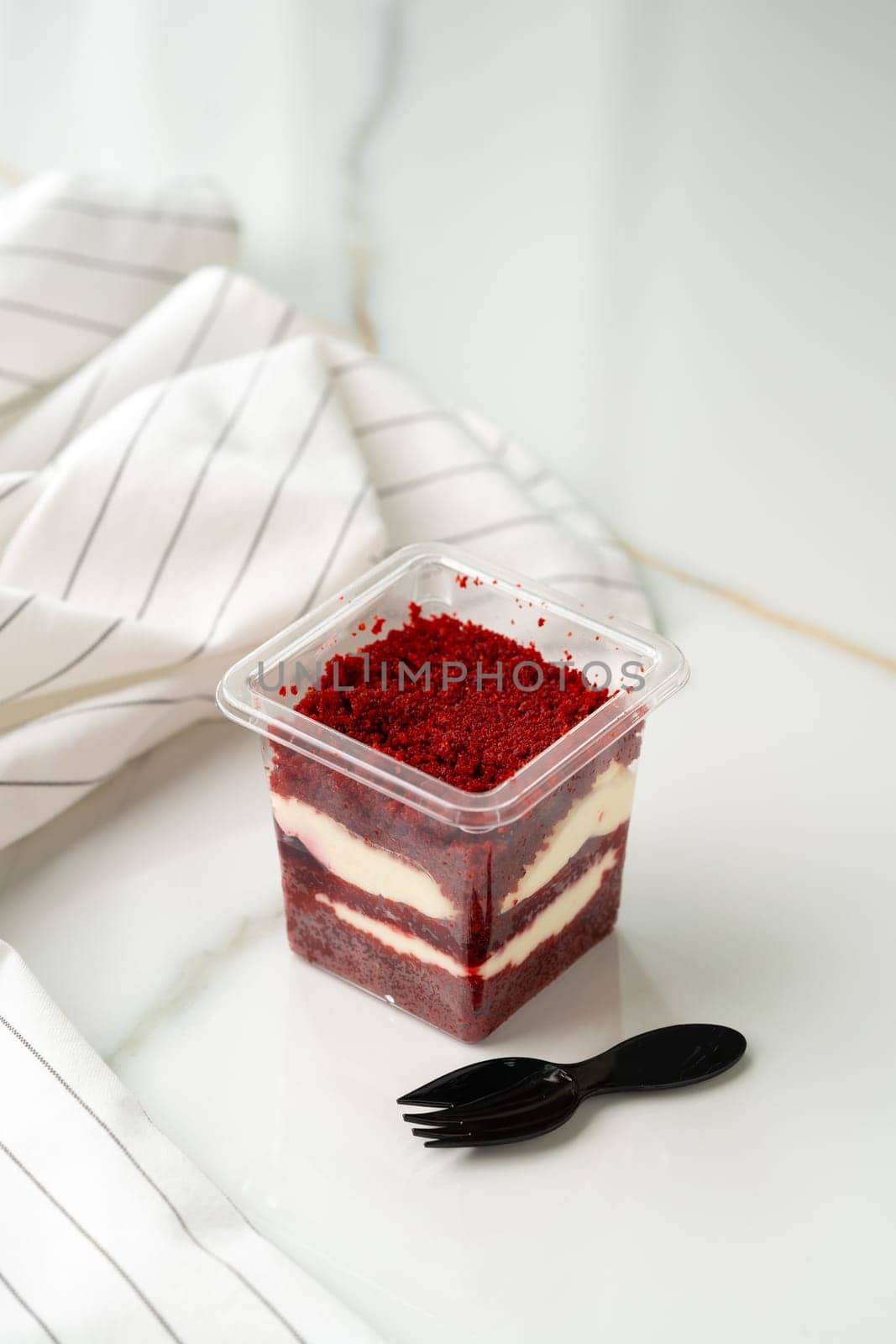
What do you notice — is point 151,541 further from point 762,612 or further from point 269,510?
point 762,612

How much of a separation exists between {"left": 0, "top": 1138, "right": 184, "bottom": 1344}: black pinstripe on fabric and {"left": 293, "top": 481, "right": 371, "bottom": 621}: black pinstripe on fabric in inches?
16.9

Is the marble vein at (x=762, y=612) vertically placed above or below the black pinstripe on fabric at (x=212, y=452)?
below

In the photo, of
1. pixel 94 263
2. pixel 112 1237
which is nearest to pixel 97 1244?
pixel 112 1237

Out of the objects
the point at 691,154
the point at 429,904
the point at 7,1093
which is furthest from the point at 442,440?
the point at 7,1093

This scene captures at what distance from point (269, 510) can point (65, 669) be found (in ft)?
0.62

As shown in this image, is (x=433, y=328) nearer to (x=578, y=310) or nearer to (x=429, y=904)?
(x=578, y=310)

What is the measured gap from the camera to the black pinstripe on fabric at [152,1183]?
68 centimetres


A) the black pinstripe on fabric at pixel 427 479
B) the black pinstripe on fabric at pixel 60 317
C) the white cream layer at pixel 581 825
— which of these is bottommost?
the white cream layer at pixel 581 825

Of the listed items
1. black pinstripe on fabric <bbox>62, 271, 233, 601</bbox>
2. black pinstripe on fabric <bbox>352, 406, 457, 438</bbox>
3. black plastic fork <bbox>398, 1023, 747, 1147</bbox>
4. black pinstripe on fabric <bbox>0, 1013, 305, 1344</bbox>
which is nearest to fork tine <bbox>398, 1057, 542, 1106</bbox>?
black plastic fork <bbox>398, 1023, 747, 1147</bbox>

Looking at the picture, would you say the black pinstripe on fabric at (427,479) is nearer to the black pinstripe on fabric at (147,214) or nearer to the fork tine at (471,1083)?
the black pinstripe on fabric at (147,214)

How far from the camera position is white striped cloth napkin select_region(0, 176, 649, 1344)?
70cm

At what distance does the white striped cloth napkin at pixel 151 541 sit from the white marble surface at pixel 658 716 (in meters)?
0.05

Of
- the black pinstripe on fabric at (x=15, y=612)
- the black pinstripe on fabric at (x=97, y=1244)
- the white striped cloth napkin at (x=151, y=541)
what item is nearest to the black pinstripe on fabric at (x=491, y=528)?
the white striped cloth napkin at (x=151, y=541)

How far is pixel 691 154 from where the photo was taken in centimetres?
106
